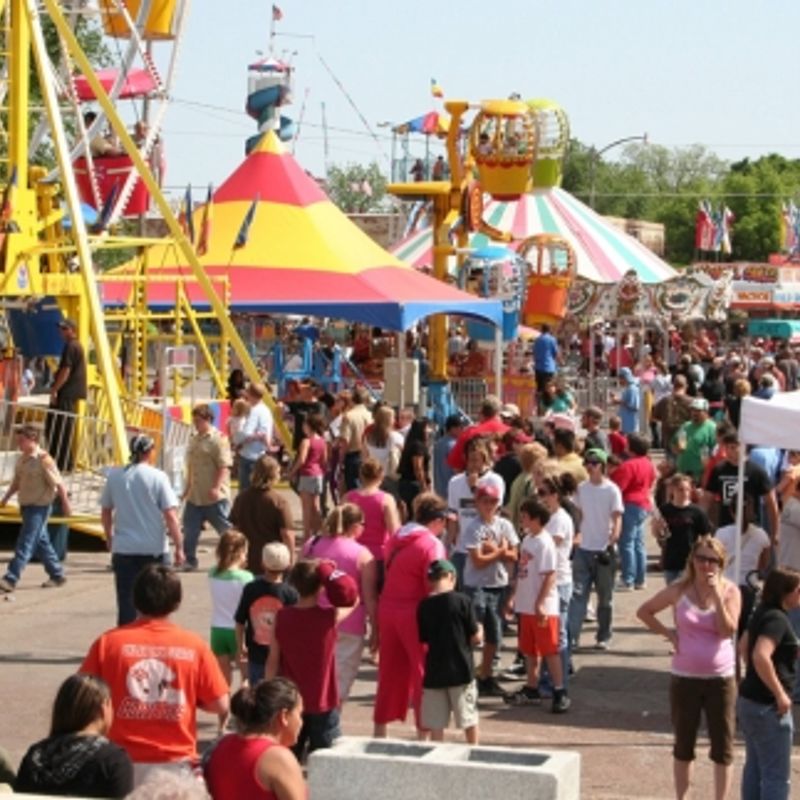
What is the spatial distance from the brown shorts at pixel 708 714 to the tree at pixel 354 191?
→ 296 feet

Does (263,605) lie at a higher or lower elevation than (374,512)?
lower

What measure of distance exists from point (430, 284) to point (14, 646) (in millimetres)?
14371

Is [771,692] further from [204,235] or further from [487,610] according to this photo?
[204,235]

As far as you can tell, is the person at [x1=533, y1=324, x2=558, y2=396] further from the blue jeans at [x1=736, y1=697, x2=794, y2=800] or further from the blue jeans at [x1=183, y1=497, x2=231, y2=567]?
the blue jeans at [x1=736, y1=697, x2=794, y2=800]

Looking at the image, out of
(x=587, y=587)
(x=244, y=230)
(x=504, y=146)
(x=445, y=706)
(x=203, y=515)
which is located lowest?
(x=445, y=706)

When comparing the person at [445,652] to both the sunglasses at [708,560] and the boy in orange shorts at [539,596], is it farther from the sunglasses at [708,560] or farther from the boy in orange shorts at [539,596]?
the boy in orange shorts at [539,596]

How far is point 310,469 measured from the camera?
18.4 meters

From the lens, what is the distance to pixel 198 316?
24.2 m

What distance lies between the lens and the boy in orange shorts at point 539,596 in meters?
12.0

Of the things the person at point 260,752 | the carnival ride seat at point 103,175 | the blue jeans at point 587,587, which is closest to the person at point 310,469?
the blue jeans at point 587,587

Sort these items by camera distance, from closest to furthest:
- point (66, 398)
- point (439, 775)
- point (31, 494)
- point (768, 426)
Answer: point (439, 775), point (768, 426), point (31, 494), point (66, 398)

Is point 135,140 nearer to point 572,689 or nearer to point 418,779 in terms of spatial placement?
point 572,689

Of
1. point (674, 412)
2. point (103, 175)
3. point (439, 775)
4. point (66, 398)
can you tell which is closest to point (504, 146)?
point (103, 175)

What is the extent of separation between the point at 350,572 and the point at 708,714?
7.20 ft
